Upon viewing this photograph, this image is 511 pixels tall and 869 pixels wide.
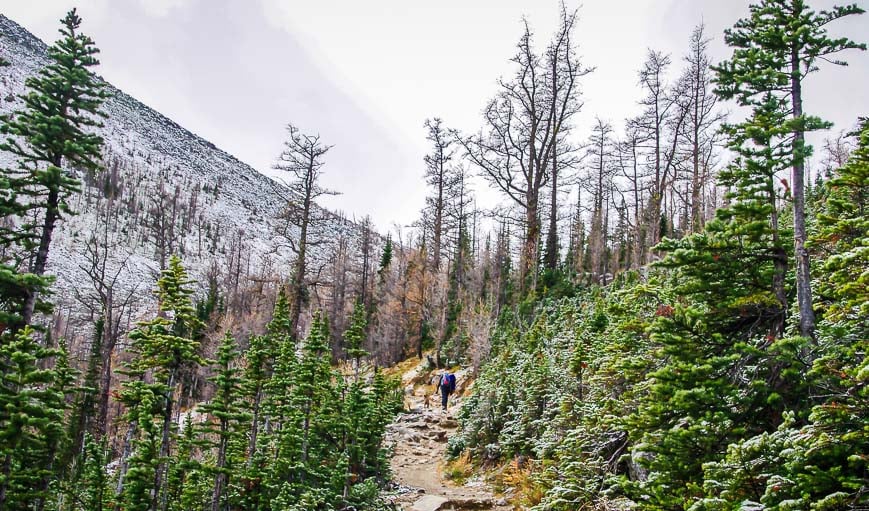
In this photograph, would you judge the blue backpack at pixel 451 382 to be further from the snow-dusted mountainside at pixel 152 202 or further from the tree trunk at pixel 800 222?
the snow-dusted mountainside at pixel 152 202

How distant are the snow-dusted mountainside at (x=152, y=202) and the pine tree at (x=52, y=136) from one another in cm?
5805

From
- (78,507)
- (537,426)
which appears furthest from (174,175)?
(537,426)

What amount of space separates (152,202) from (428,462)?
4405 inches

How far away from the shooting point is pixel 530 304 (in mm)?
20375

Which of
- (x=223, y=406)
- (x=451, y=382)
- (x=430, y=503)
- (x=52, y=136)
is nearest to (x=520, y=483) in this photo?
(x=430, y=503)

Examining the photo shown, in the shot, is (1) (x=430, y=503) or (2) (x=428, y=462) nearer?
(1) (x=430, y=503)

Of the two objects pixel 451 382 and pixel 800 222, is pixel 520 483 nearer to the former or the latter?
pixel 800 222

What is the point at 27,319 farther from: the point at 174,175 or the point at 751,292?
the point at 174,175

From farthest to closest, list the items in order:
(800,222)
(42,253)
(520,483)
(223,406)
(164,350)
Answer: (42,253) < (223,406) < (164,350) < (520,483) < (800,222)

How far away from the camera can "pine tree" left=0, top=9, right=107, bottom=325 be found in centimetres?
1123

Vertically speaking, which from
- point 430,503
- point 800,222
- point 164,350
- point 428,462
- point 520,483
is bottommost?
point 428,462

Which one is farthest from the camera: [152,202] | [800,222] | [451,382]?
[152,202]

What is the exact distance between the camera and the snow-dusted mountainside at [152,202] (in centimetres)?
7881

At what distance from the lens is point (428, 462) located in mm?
14703
